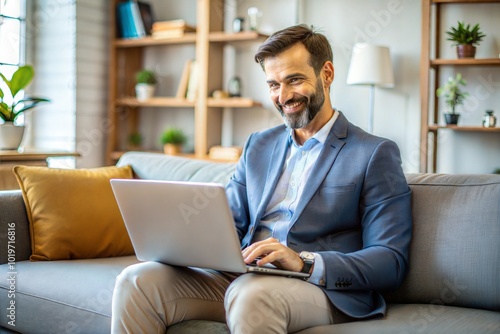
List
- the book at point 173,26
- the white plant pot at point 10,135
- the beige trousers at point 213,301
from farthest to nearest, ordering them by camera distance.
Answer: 1. the book at point 173,26
2. the white plant pot at point 10,135
3. the beige trousers at point 213,301

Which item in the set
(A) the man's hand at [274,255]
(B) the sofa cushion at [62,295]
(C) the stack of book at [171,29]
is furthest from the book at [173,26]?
(A) the man's hand at [274,255]

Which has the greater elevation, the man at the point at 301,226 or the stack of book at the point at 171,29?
the stack of book at the point at 171,29

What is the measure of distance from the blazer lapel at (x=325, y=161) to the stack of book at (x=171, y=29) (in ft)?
8.67

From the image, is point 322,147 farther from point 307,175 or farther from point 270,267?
point 270,267

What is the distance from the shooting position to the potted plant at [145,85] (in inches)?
177

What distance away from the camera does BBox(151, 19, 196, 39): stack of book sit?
429cm

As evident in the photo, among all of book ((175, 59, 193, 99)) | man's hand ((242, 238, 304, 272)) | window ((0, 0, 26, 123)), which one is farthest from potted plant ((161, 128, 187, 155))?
man's hand ((242, 238, 304, 272))

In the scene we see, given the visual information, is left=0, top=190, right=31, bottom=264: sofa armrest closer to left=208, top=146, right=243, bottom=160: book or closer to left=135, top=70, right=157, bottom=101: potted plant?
left=208, top=146, right=243, bottom=160: book

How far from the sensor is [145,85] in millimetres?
4492

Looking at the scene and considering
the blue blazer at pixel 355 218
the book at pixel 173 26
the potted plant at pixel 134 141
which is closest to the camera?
the blue blazer at pixel 355 218

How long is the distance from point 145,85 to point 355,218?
3031 mm

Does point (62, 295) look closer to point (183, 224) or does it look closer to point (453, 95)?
point (183, 224)

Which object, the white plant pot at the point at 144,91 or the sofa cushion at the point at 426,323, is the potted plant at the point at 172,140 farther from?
the sofa cushion at the point at 426,323

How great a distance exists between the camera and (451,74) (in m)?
3.97
